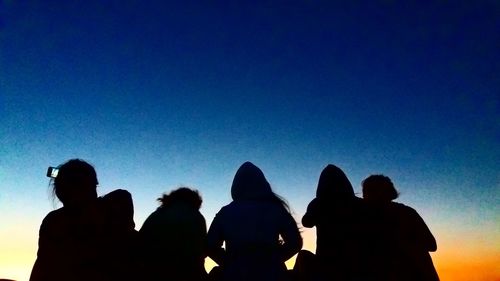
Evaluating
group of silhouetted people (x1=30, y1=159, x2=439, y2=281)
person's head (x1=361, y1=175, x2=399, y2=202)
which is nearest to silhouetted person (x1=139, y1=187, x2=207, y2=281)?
group of silhouetted people (x1=30, y1=159, x2=439, y2=281)

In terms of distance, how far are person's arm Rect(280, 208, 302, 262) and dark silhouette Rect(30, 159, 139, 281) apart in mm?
1503

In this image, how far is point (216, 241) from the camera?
4.61 meters

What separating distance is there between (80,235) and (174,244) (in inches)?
37.9

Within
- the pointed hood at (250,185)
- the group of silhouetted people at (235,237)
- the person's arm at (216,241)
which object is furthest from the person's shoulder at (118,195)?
the pointed hood at (250,185)

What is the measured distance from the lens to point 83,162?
444 cm

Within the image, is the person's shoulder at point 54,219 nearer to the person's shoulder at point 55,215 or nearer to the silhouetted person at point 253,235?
the person's shoulder at point 55,215

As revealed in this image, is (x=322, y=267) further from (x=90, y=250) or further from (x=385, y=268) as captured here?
(x=90, y=250)

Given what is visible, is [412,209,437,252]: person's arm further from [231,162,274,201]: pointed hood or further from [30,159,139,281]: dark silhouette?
[30,159,139,281]: dark silhouette

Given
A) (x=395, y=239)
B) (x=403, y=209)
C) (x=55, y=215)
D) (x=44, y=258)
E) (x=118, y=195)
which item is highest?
(x=118, y=195)

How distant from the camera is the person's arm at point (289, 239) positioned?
4471 millimetres

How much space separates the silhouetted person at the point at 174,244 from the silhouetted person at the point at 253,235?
0.81 feet

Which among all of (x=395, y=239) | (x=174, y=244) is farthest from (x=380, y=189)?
(x=174, y=244)

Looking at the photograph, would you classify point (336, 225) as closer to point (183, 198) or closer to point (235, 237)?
point (235, 237)

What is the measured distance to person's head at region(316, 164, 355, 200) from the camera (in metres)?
4.79
